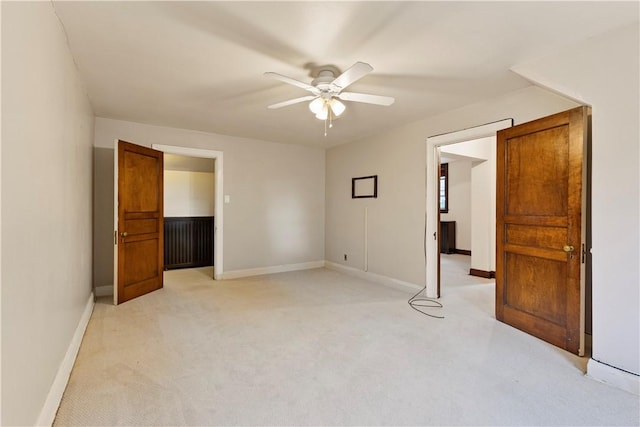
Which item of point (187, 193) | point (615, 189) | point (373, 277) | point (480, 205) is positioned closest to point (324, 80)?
point (615, 189)

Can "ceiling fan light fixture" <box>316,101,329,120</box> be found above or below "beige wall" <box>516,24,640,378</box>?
above

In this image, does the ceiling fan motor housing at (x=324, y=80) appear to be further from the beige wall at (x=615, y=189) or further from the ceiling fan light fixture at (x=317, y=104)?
the beige wall at (x=615, y=189)

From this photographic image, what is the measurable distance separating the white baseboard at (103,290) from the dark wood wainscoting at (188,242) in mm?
1608

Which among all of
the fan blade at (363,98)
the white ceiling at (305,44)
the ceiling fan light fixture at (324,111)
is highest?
the white ceiling at (305,44)

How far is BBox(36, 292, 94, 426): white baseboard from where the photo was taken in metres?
1.55

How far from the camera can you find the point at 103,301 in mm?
3732

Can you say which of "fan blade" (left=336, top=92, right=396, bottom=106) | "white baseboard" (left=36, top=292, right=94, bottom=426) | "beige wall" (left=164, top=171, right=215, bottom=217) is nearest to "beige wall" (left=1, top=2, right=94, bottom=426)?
"white baseboard" (left=36, top=292, right=94, bottom=426)

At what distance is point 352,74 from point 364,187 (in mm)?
3005

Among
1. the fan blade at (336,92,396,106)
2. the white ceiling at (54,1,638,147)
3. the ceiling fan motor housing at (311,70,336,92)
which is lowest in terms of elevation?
the fan blade at (336,92,396,106)

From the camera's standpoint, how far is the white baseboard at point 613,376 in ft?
6.31

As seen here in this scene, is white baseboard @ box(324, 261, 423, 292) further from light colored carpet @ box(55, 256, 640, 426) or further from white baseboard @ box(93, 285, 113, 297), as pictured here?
white baseboard @ box(93, 285, 113, 297)

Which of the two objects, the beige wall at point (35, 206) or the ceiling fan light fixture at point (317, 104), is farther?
the ceiling fan light fixture at point (317, 104)

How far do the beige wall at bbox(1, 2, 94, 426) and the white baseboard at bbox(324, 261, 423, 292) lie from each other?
11.9 ft

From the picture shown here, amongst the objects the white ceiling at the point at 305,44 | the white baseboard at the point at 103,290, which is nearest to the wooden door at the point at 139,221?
the white baseboard at the point at 103,290
